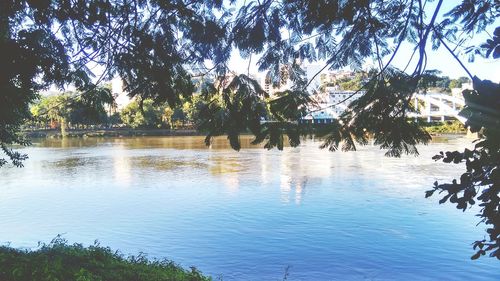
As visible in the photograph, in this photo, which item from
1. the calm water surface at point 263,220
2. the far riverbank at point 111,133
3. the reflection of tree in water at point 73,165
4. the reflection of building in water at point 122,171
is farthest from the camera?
the far riverbank at point 111,133

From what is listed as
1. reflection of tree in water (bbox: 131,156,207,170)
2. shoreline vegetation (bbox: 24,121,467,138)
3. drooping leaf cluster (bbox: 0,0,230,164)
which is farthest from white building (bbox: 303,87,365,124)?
shoreline vegetation (bbox: 24,121,467,138)

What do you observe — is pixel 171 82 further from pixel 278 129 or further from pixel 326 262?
pixel 326 262

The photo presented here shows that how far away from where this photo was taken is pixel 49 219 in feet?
41.0

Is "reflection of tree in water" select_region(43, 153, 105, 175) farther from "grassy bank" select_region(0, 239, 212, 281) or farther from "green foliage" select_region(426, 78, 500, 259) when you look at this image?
"green foliage" select_region(426, 78, 500, 259)

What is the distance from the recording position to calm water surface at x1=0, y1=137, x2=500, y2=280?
8773mm

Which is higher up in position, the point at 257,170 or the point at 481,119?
the point at 481,119

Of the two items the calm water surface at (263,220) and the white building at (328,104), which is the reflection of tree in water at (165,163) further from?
the white building at (328,104)

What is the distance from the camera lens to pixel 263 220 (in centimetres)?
1221

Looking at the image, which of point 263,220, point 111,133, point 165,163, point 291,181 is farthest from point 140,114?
point 111,133

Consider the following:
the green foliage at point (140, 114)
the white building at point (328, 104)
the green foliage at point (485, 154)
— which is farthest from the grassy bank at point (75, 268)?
the green foliage at point (485, 154)

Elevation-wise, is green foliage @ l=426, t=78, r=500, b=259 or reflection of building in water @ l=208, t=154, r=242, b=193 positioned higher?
green foliage @ l=426, t=78, r=500, b=259

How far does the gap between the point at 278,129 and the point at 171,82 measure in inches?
38.0

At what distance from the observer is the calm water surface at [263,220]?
877 cm

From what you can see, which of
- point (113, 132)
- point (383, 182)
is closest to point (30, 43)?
point (383, 182)
